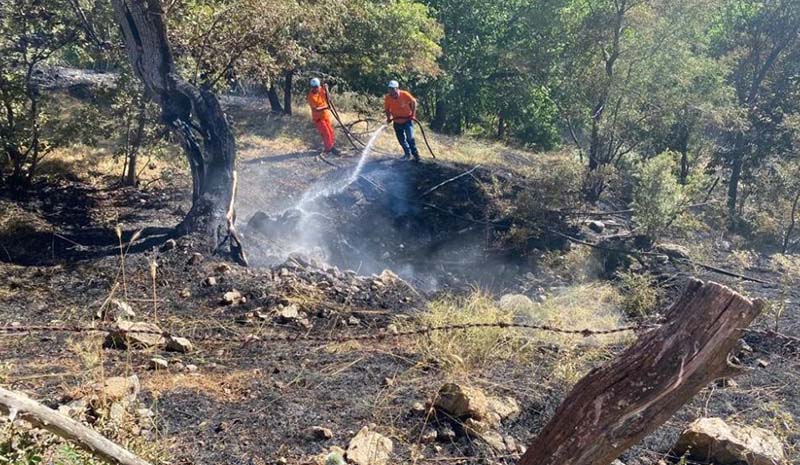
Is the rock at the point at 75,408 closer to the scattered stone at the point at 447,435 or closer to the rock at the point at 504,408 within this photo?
the scattered stone at the point at 447,435

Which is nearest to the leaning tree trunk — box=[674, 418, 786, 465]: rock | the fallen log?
the fallen log

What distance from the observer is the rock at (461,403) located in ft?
11.7

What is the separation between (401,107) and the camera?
11.2 meters

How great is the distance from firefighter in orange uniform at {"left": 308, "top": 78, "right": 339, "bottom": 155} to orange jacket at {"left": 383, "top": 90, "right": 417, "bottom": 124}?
52.2 inches

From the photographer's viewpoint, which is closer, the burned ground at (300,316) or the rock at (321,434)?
the rock at (321,434)

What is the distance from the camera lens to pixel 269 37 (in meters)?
8.22

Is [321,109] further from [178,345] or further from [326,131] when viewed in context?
[178,345]

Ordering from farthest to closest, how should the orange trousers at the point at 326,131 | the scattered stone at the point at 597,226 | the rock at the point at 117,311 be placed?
the orange trousers at the point at 326,131
the scattered stone at the point at 597,226
the rock at the point at 117,311

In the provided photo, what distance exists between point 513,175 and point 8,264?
9.08m

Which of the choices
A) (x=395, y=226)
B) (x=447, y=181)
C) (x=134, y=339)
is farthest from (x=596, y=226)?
(x=134, y=339)

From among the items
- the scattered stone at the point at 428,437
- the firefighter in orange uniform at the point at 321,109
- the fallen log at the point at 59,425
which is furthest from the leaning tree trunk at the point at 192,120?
the fallen log at the point at 59,425

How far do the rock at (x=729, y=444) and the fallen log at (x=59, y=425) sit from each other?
2767mm

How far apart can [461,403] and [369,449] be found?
63 cm

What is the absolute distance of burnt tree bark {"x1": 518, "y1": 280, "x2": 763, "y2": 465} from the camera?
2.04 metres
